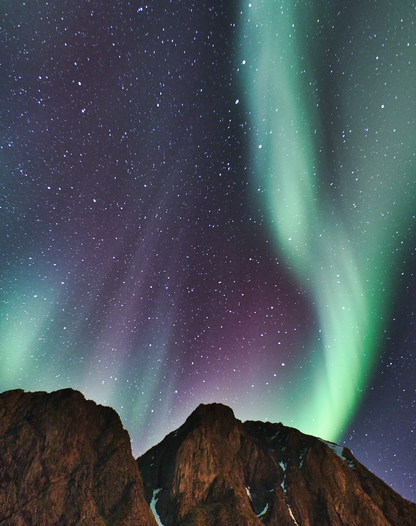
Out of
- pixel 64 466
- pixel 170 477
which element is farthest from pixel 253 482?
pixel 64 466

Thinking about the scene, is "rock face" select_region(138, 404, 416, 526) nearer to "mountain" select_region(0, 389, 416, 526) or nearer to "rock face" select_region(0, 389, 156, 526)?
"mountain" select_region(0, 389, 416, 526)

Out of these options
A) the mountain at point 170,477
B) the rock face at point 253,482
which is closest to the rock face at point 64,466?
the mountain at point 170,477

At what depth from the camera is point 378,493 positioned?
3629 inches

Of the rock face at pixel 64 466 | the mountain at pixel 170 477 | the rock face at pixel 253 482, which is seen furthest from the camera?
the rock face at pixel 253 482

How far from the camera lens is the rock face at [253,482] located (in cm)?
7519

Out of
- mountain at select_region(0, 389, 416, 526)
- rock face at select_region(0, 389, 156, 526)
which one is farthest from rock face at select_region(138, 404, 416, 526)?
rock face at select_region(0, 389, 156, 526)

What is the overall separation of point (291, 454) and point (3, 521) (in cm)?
8109

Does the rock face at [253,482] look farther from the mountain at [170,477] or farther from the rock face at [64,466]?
the rock face at [64,466]

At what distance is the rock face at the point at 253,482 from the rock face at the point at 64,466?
12818 mm

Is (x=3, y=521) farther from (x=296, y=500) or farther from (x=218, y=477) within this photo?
(x=296, y=500)

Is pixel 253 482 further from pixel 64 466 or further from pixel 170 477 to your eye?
pixel 64 466

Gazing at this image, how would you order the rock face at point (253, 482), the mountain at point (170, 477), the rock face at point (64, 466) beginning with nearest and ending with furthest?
the rock face at point (64, 466), the mountain at point (170, 477), the rock face at point (253, 482)

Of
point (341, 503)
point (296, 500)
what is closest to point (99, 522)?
point (296, 500)

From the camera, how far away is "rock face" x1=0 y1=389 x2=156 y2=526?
196ft
